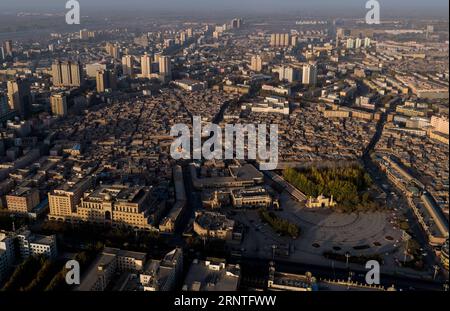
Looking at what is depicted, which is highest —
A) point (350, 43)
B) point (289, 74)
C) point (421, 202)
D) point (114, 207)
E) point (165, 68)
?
point (350, 43)

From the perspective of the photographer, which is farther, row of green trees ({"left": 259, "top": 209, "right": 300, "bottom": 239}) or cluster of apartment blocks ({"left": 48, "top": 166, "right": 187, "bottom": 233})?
cluster of apartment blocks ({"left": 48, "top": 166, "right": 187, "bottom": 233})

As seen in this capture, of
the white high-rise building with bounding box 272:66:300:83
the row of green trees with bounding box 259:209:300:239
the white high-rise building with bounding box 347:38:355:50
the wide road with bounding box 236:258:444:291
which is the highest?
the white high-rise building with bounding box 347:38:355:50

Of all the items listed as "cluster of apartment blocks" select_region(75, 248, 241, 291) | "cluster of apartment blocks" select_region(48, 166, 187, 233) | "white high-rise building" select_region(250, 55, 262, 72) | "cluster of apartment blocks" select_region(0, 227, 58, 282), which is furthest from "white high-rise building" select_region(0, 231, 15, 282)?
"white high-rise building" select_region(250, 55, 262, 72)

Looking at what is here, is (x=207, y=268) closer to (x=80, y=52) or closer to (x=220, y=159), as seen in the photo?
(x=220, y=159)

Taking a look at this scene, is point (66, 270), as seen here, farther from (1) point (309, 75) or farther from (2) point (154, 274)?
(1) point (309, 75)

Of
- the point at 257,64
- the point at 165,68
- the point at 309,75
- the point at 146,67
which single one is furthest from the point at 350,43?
the point at 146,67

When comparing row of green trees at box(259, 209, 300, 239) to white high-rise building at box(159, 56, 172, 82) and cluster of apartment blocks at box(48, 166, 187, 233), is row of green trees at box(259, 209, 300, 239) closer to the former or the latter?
cluster of apartment blocks at box(48, 166, 187, 233)
